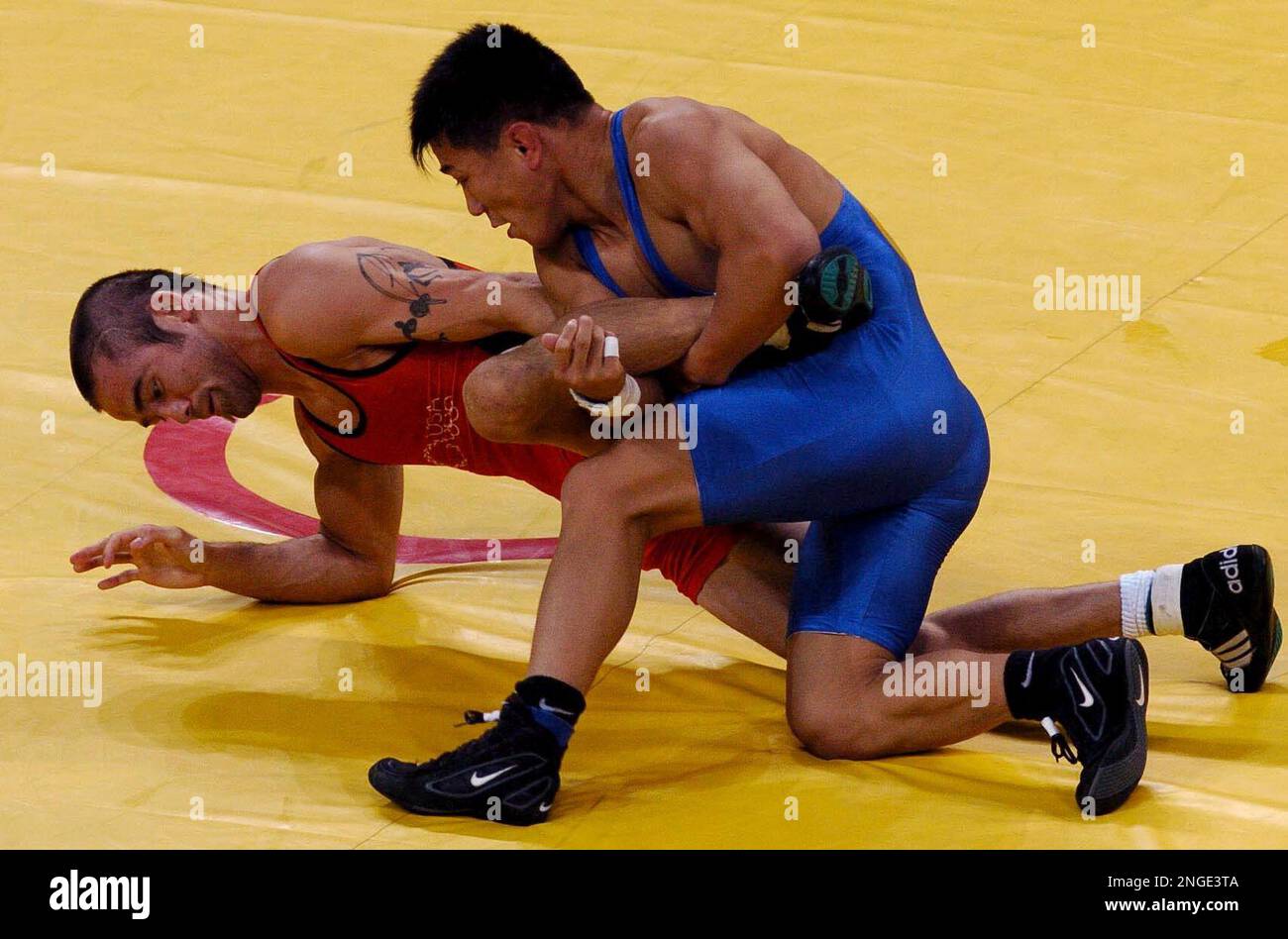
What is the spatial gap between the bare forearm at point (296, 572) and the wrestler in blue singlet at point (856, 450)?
0.83 meters

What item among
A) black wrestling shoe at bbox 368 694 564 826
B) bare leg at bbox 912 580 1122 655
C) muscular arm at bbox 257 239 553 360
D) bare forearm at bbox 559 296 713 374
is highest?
muscular arm at bbox 257 239 553 360

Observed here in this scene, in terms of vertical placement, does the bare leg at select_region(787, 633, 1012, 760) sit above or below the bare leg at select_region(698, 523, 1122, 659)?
below

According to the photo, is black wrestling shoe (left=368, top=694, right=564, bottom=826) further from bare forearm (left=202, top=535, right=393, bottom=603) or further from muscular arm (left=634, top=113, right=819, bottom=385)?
bare forearm (left=202, top=535, right=393, bottom=603)

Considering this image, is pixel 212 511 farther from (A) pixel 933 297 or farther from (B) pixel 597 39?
(B) pixel 597 39

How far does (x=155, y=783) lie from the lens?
98.9 inches

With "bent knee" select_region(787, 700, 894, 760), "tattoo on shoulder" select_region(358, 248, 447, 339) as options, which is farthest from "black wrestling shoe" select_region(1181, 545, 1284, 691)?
"tattoo on shoulder" select_region(358, 248, 447, 339)

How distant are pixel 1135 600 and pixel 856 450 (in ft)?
1.78

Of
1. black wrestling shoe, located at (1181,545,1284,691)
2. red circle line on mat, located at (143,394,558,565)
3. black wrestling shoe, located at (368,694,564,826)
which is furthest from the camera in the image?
red circle line on mat, located at (143,394,558,565)

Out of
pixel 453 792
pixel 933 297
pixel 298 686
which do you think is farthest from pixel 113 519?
pixel 933 297

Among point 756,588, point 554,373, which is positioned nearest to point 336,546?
point 756,588

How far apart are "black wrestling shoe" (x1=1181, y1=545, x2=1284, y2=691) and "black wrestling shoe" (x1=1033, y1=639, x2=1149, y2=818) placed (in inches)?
11.3

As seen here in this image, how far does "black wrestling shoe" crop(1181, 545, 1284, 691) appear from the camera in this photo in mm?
2648

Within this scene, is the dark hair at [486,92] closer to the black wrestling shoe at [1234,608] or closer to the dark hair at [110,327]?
the dark hair at [110,327]

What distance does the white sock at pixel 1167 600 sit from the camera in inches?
107
